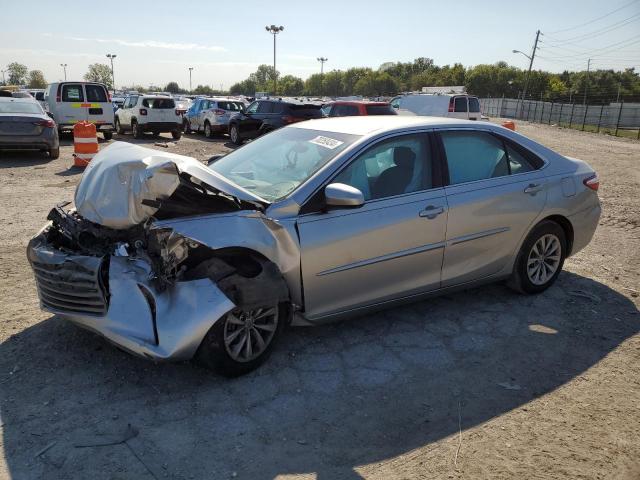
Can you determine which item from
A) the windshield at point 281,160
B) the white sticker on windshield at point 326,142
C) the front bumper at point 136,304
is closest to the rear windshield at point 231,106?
the windshield at point 281,160

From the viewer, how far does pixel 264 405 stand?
3230 millimetres

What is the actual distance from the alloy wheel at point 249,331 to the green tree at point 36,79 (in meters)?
121

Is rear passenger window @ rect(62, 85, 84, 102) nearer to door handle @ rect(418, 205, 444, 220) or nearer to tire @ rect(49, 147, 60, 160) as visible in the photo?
tire @ rect(49, 147, 60, 160)

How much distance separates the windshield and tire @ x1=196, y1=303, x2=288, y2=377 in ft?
2.72

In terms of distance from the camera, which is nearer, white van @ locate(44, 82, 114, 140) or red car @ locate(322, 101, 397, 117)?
red car @ locate(322, 101, 397, 117)

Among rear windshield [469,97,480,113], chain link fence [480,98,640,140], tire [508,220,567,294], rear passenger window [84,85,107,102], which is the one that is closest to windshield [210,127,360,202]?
tire [508,220,567,294]

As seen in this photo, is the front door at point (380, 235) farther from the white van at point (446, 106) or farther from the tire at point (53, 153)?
the white van at point (446, 106)

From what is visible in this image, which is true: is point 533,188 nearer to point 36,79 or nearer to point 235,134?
point 235,134

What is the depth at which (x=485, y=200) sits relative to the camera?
4.35 metres

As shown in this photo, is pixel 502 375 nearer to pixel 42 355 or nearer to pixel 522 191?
pixel 522 191

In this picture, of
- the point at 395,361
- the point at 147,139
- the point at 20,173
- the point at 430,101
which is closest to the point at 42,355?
the point at 395,361

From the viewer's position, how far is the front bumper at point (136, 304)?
10.1 ft

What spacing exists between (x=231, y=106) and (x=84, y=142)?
11143mm

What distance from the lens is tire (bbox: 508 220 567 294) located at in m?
4.77
